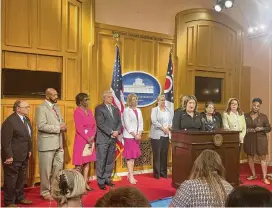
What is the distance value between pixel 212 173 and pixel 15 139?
261 cm

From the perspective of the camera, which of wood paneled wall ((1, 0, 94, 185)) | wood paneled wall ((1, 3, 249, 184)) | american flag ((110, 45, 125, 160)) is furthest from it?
american flag ((110, 45, 125, 160))

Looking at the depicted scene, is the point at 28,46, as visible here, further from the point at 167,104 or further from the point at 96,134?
the point at 167,104

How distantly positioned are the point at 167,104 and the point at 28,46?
2.74 m

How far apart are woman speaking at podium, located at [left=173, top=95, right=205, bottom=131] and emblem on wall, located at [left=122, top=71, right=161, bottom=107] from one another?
1534mm

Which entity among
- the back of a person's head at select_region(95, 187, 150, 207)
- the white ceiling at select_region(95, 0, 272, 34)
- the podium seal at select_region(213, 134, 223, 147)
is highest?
the white ceiling at select_region(95, 0, 272, 34)

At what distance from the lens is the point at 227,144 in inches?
168

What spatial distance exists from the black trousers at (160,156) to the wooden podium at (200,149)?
40.1 inches

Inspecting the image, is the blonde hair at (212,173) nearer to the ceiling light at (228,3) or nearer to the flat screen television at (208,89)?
the flat screen television at (208,89)

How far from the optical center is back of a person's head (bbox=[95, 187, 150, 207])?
1077mm

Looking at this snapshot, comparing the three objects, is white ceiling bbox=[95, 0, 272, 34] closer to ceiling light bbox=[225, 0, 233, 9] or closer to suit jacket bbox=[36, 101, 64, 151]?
ceiling light bbox=[225, 0, 233, 9]

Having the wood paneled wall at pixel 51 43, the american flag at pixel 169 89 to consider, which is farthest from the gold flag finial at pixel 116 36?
the american flag at pixel 169 89

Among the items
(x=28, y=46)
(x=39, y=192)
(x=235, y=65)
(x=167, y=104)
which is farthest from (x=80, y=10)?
(x=235, y=65)

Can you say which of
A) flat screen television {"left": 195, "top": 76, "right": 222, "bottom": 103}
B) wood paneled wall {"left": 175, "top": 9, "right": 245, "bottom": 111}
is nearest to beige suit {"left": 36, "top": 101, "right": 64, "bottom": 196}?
wood paneled wall {"left": 175, "top": 9, "right": 245, "bottom": 111}

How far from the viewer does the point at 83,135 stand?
4469 millimetres
